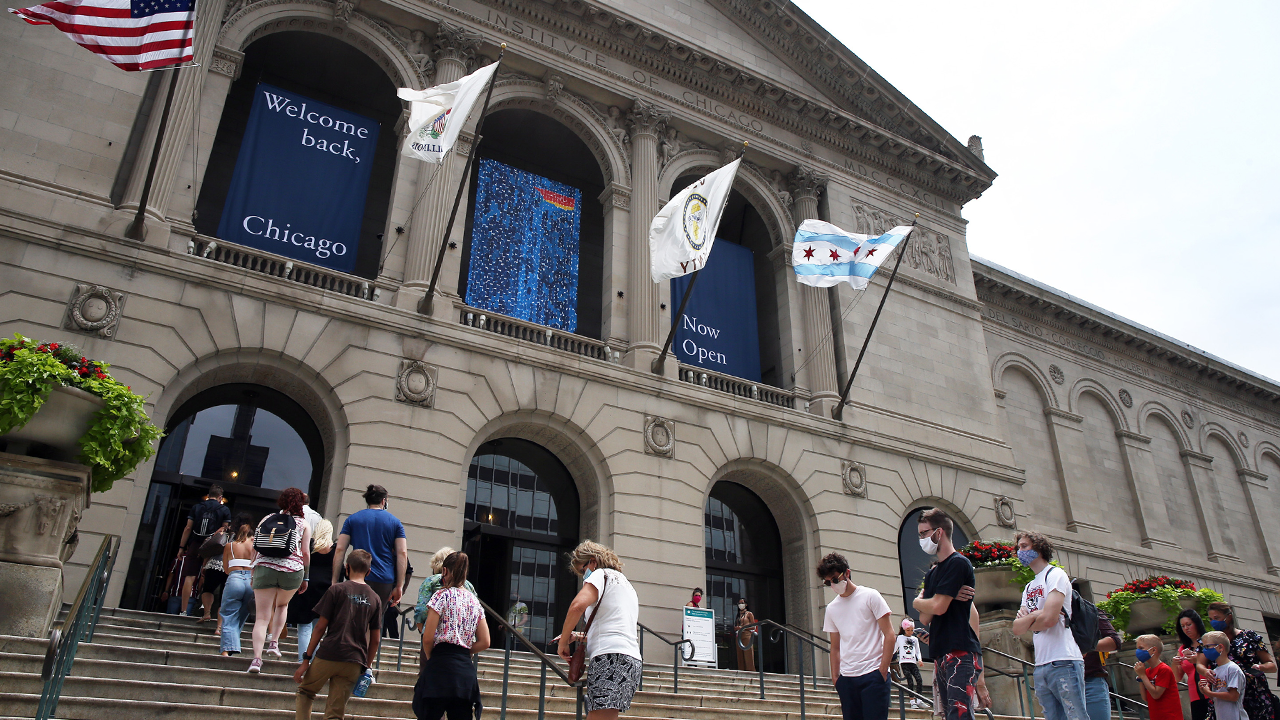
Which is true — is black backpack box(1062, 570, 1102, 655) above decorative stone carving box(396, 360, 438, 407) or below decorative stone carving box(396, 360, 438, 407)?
below

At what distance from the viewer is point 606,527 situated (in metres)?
17.6

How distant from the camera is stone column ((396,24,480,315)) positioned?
1766cm

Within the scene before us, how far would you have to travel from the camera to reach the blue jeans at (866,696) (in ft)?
21.8

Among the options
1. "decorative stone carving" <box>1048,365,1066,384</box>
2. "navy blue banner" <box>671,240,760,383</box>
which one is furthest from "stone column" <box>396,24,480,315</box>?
"decorative stone carving" <box>1048,365,1066,384</box>

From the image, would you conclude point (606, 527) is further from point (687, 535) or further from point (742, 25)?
point (742, 25)

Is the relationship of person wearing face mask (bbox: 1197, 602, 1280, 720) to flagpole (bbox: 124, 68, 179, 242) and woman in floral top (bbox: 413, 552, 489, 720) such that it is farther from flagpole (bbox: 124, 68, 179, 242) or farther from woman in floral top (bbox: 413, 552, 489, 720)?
flagpole (bbox: 124, 68, 179, 242)

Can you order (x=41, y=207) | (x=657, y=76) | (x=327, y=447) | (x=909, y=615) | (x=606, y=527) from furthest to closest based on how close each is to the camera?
(x=657, y=76) < (x=909, y=615) < (x=606, y=527) < (x=327, y=447) < (x=41, y=207)

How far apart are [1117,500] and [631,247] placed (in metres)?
21.6

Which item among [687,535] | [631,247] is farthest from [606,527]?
[631,247]

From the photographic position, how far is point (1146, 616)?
58.6 feet

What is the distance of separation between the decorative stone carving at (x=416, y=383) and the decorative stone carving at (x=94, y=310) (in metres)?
4.78

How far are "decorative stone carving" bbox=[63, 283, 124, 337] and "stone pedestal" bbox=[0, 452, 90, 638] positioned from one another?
5.89 meters

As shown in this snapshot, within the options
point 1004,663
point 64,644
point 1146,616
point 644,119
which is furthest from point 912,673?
point 644,119

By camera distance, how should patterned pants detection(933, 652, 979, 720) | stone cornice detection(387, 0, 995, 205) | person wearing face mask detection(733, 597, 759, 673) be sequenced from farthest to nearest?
stone cornice detection(387, 0, 995, 205) → person wearing face mask detection(733, 597, 759, 673) → patterned pants detection(933, 652, 979, 720)
